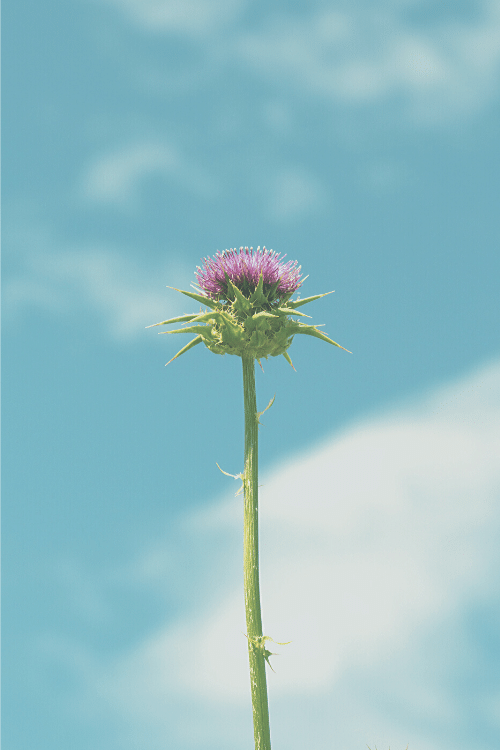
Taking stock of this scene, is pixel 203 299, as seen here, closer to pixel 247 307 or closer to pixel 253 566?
pixel 247 307

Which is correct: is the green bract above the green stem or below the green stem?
above

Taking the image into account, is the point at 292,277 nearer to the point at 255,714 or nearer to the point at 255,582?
the point at 255,582

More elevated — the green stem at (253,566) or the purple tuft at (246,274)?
the purple tuft at (246,274)

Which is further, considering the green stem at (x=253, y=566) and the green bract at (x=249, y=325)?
the green bract at (x=249, y=325)

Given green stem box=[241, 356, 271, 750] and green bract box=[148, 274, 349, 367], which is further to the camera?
green bract box=[148, 274, 349, 367]

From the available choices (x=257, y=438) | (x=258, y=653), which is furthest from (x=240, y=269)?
(x=258, y=653)

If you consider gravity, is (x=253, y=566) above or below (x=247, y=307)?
below

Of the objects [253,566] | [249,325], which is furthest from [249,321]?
[253,566]
